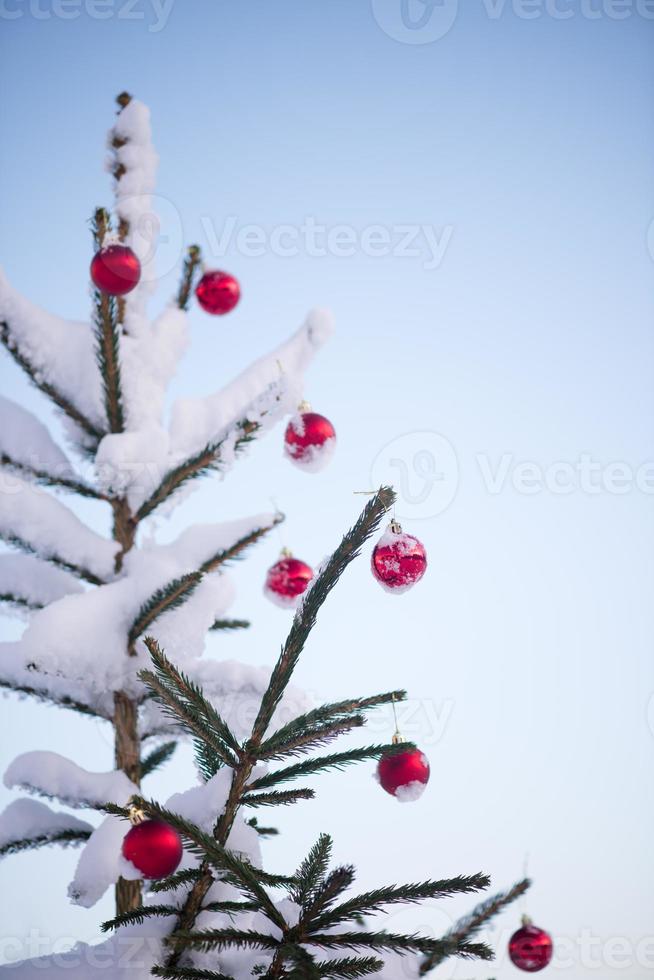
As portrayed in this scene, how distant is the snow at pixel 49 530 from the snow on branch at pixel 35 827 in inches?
36.2

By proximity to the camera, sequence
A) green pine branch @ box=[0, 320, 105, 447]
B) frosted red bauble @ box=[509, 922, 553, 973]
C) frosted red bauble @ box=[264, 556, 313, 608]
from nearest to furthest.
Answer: frosted red bauble @ box=[509, 922, 553, 973] → green pine branch @ box=[0, 320, 105, 447] → frosted red bauble @ box=[264, 556, 313, 608]

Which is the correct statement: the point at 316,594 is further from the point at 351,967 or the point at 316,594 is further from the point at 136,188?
the point at 136,188

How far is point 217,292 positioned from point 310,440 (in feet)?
4.36

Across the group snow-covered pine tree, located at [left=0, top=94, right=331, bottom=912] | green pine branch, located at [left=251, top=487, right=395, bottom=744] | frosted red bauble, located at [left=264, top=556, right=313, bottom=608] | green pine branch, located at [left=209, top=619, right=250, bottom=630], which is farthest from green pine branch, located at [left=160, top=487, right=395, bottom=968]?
green pine branch, located at [left=209, top=619, right=250, bottom=630]

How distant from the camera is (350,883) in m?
1.55

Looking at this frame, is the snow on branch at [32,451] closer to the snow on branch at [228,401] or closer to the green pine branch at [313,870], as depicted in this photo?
the snow on branch at [228,401]

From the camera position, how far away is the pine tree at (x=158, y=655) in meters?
1.64

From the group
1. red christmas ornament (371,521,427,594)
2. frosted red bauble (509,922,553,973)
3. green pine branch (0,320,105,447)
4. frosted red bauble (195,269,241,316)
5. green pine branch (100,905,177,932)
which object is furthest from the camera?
frosted red bauble (195,269,241,316)

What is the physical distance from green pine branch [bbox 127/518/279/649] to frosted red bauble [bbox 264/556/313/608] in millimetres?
331

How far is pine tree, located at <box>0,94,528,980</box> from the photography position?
64.6 inches

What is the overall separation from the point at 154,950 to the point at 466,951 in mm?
787

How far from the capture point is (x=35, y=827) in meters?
2.60

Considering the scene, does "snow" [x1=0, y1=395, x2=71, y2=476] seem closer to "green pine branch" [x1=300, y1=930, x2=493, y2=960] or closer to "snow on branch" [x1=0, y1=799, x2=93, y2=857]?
"snow on branch" [x1=0, y1=799, x2=93, y2=857]

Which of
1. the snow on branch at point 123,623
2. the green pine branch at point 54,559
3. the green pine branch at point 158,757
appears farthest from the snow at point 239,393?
the green pine branch at point 158,757
